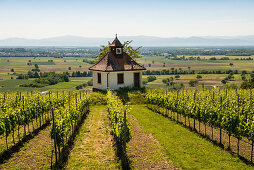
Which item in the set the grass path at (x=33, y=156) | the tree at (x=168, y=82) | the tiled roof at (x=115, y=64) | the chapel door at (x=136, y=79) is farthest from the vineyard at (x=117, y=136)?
the tree at (x=168, y=82)

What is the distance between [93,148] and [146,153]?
306 centimetres

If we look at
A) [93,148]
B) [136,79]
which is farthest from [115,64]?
[93,148]

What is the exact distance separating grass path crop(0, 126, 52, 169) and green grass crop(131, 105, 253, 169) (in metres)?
6.31

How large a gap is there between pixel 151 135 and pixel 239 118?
539 cm

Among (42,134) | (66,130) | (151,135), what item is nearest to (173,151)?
→ (151,135)

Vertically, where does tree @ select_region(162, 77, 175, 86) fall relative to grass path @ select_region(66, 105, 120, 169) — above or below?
below

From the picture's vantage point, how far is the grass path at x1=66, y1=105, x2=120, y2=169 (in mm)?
10570

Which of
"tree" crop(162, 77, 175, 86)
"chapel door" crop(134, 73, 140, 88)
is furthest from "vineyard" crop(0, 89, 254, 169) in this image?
"tree" crop(162, 77, 175, 86)

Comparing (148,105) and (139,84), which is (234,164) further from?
(139,84)

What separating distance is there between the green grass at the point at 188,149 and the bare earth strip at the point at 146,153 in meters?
0.39

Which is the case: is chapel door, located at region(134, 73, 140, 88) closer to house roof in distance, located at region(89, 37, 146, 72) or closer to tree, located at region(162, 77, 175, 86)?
house roof in distance, located at region(89, 37, 146, 72)

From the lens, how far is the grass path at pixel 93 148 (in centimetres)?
1057

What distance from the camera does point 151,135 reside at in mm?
14422

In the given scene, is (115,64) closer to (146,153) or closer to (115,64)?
(115,64)
